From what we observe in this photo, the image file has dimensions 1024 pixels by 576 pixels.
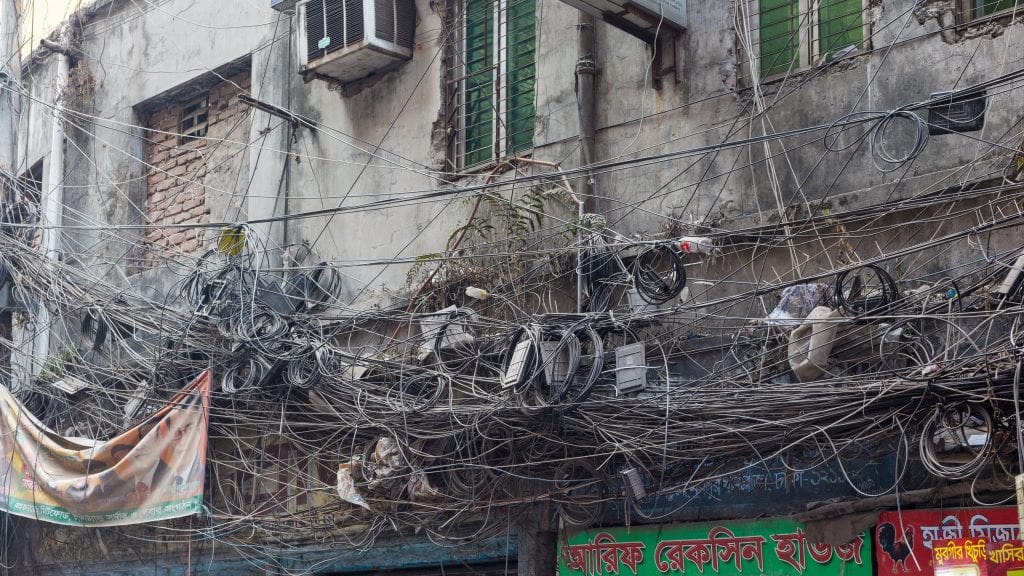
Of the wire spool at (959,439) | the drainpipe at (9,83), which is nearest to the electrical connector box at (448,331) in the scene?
the wire spool at (959,439)

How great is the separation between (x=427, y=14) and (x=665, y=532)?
4.55 metres

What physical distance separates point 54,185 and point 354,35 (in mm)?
4300

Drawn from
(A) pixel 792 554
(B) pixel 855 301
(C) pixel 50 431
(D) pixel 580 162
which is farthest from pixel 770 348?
(C) pixel 50 431

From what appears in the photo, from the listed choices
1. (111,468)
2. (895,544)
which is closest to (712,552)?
(895,544)

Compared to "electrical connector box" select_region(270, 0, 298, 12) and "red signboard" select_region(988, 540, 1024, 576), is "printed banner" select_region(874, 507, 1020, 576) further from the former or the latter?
"electrical connector box" select_region(270, 0, 298, 12)

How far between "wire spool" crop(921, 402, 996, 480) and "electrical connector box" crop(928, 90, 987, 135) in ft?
5.01

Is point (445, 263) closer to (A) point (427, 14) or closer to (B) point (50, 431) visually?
(A) point (427, 14)

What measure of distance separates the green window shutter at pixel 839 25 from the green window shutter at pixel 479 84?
8.74 feet

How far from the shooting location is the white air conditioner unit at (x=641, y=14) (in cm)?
744

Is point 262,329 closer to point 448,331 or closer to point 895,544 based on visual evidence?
point 448,331

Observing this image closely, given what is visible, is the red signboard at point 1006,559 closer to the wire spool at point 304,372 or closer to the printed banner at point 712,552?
the printed banner at point 712,552

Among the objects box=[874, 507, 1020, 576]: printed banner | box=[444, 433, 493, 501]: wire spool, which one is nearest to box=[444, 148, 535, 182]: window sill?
box=[444, 433, 493, 501]: wire spool

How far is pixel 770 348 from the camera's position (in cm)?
694

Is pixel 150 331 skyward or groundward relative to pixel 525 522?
skyward
